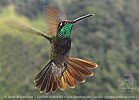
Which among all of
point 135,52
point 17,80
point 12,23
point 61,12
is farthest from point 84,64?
point 135,52

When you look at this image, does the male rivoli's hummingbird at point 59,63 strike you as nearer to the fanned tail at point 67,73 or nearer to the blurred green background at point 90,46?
the fanned tail at point 67,73

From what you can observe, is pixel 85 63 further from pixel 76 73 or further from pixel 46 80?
pixel 46 80

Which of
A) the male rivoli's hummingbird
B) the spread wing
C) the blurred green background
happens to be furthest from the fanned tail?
the blurred green background

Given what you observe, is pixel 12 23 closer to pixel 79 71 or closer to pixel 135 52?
pixel 79 71

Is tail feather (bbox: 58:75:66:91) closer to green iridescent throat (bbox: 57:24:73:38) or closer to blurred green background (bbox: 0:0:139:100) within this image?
green iridescent throat (bbox: 57:24:73:38)

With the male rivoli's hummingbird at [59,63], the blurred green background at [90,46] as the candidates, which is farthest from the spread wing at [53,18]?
the blurred green background at [90,46]

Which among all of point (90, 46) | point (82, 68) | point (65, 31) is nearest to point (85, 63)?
point (82, 68)
